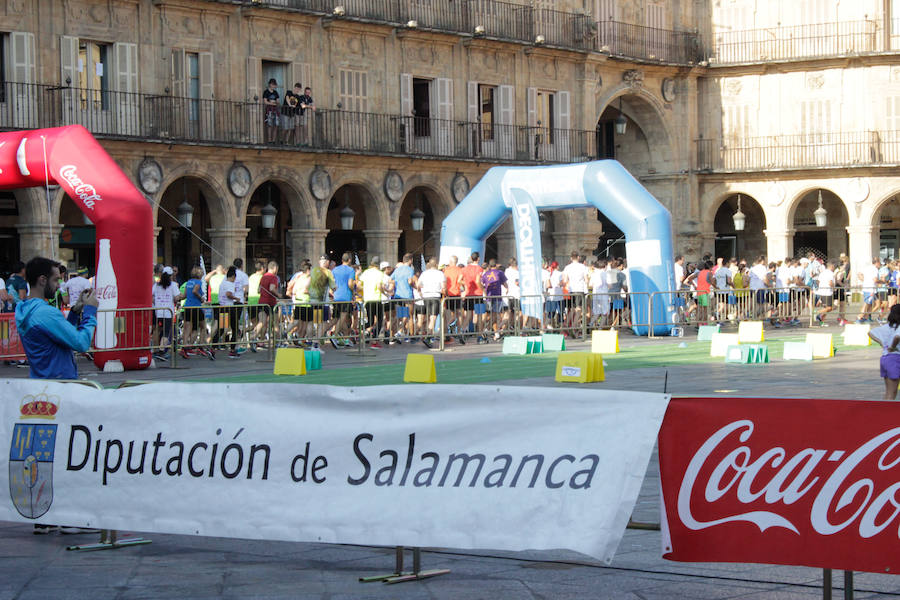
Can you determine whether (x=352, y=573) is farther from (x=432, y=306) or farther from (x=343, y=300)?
(x=432, y=306)

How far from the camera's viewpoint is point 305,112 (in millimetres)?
32500

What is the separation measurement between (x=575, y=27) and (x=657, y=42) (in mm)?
3810

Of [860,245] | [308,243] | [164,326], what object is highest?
[308,243]

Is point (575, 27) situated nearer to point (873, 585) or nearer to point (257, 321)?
point (257, 321)

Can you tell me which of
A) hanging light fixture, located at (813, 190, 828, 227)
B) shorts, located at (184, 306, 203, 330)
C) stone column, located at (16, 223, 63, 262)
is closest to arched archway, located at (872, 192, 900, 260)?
hanging light fixture, located at (813, 190, 828, 227)

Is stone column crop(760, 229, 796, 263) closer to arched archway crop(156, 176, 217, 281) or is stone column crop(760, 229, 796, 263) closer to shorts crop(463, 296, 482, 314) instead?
arched archway crop(156, 176, 217, 281)

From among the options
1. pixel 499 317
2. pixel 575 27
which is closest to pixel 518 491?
pixel 499 317

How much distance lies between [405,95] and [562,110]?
5.81 m

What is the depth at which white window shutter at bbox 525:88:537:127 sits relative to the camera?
3784 centimetres

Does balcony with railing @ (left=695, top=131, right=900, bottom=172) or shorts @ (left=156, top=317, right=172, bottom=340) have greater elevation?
balcony with railing @ (left=695, top=131, right=900, bottom=172)

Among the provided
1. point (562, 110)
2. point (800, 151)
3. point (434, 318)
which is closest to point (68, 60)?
point (434, 318)

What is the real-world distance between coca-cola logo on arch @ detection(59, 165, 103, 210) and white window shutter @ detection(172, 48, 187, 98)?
11851 millimetres

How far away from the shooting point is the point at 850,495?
17.8 ft

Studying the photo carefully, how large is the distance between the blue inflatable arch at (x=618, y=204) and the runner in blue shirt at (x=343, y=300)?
12.7ft
